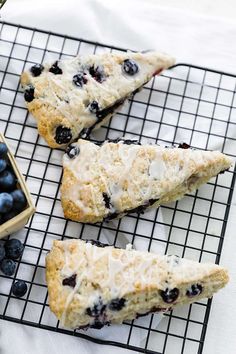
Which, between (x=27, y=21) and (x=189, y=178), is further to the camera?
(x=27, y=21)

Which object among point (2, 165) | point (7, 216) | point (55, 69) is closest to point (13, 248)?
point (7, 216)

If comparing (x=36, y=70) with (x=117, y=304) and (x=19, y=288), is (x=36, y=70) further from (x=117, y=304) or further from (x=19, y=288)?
(x=117, y=304)

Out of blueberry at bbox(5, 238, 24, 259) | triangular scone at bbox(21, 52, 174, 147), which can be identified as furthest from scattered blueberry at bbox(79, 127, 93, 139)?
blueberry at bbox(5, 238, 24, 259)

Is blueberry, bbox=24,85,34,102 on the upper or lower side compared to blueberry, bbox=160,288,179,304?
upper

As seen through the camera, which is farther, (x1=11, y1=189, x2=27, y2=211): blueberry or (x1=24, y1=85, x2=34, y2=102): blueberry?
(x1=24, y1=85, x2=34, y2=102): blueberry

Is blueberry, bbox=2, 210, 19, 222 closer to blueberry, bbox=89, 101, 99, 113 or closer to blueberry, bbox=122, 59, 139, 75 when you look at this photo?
blueberry, bbox=89, 101, 99, 113

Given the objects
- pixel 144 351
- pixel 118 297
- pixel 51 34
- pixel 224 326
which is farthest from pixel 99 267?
pixel 51 34

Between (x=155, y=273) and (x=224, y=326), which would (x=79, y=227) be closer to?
(x=155, y=273)

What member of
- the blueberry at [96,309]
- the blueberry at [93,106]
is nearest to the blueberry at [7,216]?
the blueberry at [96,309]
